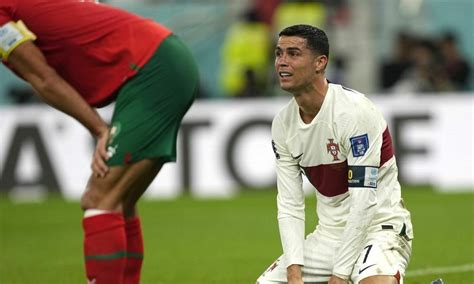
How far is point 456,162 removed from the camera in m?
16.2

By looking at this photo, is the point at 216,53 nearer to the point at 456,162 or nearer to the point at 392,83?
the point at 392,83

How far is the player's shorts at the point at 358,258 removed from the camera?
6.69m

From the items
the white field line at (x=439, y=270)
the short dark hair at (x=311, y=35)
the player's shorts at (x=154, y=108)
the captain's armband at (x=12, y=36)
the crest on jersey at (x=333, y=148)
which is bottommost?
the white field line at (x=439, y=270)

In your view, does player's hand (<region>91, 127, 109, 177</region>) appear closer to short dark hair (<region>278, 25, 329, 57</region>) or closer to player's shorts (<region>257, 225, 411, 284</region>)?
short dark hair (<region>278, 25, 329, 57</region>)

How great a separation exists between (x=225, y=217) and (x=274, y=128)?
24.1 ft

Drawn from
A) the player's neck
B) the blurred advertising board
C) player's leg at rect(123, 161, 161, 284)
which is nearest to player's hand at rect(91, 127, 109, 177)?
player's leg at rect(123, 161, 161, 284)

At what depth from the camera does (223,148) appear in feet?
53.0

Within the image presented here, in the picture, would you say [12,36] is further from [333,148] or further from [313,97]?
[333,148]

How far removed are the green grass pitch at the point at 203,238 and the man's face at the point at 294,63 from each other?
8.30ft

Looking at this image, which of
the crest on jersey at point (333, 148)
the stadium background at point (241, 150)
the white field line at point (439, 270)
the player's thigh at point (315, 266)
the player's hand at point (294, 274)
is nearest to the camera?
the player's hand at point (294, 274)

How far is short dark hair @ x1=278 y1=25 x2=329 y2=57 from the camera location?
Answer: 669 centimetres

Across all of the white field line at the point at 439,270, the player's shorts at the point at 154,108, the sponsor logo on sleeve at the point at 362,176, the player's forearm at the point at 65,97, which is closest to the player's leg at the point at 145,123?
the player's shorts at the point at 154,108

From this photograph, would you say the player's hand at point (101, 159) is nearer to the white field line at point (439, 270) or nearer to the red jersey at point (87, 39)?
the red jersey at point (87, 39)

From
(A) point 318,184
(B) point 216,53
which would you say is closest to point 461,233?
(A) point 318,184
